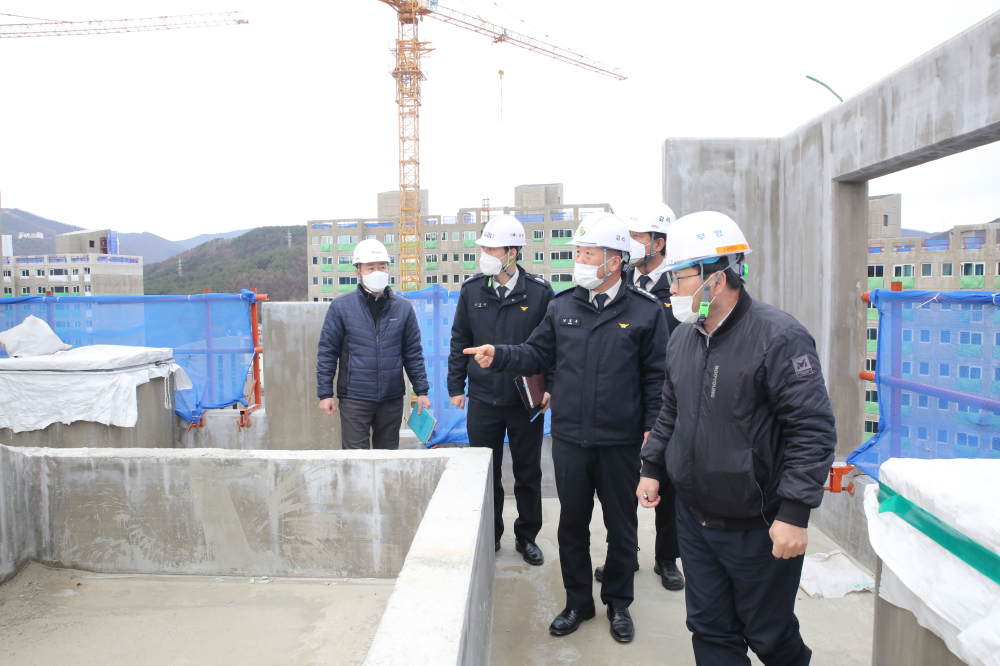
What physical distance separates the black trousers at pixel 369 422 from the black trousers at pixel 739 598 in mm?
2682

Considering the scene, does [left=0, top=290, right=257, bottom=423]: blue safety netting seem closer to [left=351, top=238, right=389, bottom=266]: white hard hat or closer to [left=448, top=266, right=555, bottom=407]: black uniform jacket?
[left=351, top=238, right=389, bottom=266]: white hard hat

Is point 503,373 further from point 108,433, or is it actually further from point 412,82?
point 412,82

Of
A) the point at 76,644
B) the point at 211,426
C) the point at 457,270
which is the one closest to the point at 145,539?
the point at 76,644

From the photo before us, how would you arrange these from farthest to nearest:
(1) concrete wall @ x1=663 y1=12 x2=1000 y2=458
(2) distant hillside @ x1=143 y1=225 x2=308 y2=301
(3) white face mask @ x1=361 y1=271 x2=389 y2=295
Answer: (2) distant hillside @ x1=143 y1=225 x2=308 y2=301, (3) white face mask @ x1=361 y1=271 x2=389 y2=295, (1) concrete wall @ x1=663 y1=12 x2=1000 y2=458

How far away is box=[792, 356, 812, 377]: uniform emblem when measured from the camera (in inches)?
82.9

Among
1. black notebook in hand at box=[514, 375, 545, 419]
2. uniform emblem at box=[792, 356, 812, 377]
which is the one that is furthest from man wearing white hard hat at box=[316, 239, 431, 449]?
uniform emblem at box=[792, 356, 812, 377]

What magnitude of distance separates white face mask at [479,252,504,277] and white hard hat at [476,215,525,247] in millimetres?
82

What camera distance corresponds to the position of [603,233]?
3.26 meters

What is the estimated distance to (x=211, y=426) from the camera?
604cm

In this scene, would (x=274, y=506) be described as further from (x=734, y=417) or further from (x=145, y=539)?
(x=734, y=417)

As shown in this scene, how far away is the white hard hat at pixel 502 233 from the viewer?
3.93 metres

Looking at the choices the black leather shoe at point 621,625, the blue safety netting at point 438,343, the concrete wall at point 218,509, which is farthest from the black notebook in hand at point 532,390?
the blue safety netting at point 438,343

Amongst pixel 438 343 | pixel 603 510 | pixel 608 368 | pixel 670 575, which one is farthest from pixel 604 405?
pixel 438 343

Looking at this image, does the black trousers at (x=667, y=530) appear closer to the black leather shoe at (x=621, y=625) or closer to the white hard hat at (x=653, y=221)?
→ the black leather shoe at (x=621, y=625)
